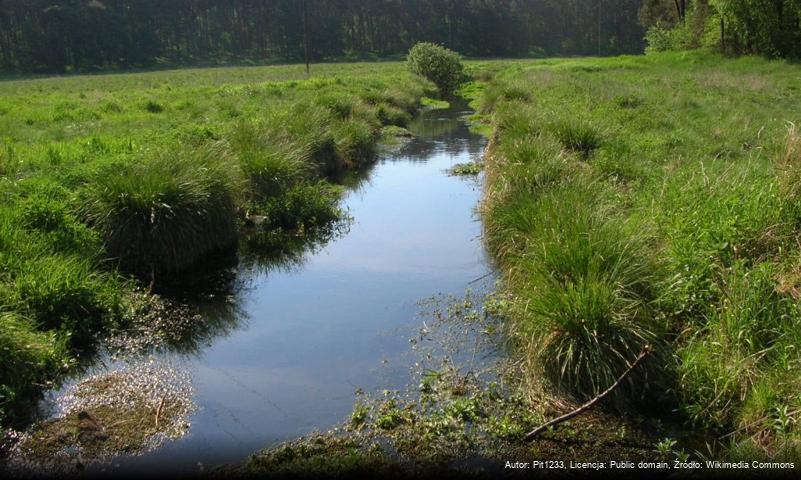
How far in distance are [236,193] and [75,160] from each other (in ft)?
9.17

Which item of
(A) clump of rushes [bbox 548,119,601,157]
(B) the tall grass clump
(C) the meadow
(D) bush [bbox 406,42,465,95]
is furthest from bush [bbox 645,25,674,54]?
(B) the tall grass clump

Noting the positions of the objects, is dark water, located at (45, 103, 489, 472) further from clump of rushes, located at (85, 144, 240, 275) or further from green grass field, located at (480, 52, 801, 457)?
green grass field, located at (480, 52, 801, 457)

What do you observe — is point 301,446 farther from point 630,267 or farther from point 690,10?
point 690,10

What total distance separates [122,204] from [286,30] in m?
86.1

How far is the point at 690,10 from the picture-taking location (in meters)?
51.9

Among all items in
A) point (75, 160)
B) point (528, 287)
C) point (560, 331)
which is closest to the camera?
point (560, 331)

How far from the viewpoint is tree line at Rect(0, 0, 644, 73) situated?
73.7 m

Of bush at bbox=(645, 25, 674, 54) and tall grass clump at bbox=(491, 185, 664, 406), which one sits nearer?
tall grass clump at bbox=(491, 185, 664, 406)

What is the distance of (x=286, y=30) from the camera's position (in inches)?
3590

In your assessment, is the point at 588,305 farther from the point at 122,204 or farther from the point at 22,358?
the point at 122,204

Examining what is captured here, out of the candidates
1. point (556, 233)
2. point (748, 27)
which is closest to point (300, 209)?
point (556, 233)

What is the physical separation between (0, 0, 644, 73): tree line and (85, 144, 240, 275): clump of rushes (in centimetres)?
6801

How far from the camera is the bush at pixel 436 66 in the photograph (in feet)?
143

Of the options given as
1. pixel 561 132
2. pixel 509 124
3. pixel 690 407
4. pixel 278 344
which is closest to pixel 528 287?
pixel 690 407
